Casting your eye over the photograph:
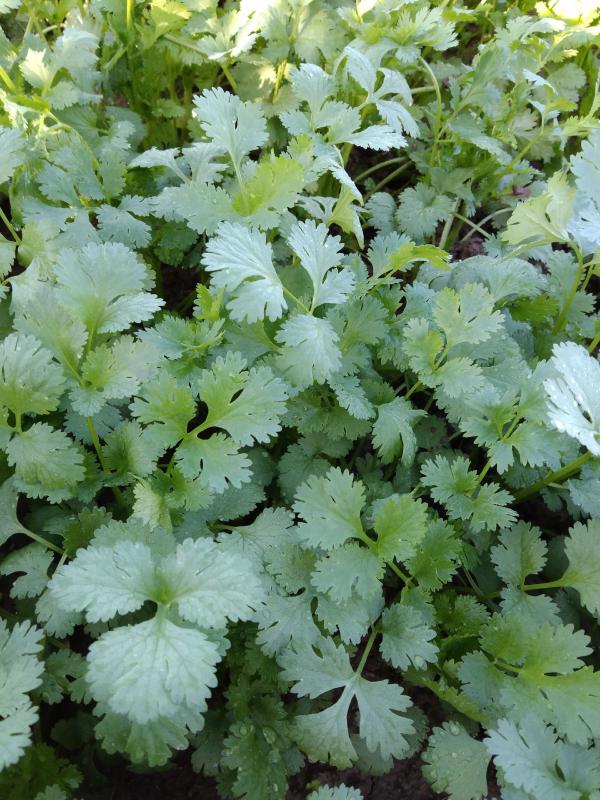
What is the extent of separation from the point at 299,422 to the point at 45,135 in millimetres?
844

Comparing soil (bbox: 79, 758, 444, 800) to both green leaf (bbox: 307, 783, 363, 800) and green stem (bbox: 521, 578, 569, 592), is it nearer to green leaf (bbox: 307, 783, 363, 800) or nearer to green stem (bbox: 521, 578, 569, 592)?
green leaf (bbox: 307, 783, 363, 800)


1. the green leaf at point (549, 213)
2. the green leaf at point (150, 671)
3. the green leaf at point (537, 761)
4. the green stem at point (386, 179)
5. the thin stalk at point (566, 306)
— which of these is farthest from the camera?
the green stem at point (386, 179)

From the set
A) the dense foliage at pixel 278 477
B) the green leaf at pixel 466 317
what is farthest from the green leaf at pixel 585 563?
the green leaf at pixel 466 317

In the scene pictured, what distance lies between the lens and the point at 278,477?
1.34 m

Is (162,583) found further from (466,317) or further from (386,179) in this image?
(386,179)

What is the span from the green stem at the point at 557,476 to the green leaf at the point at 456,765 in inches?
20.2

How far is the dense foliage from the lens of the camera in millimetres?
1053

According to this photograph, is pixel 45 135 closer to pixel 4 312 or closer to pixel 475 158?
pixel 4 312

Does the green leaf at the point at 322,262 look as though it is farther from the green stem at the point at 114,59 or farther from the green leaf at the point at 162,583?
the green stem at the point at 114,59

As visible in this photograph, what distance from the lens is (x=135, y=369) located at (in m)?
1.14

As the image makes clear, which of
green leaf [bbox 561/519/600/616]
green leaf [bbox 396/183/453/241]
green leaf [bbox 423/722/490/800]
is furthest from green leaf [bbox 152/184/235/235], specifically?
green leaf [bbox 423/722/490/800]

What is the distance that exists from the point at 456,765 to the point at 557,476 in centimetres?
57

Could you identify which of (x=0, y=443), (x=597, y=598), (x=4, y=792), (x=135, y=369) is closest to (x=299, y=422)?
(x=135, y=369)

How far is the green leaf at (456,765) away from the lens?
113cm
